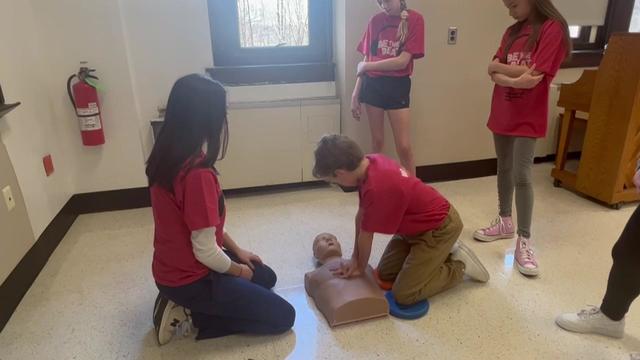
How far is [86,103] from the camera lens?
2.32 meters

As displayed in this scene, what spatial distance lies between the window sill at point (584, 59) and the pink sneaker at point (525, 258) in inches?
77.9

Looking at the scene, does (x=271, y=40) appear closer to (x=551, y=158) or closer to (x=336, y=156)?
(x=336, y=156)

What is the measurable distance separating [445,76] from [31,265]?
2.59m

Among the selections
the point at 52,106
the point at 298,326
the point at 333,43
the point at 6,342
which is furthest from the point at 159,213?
the point at 333,43

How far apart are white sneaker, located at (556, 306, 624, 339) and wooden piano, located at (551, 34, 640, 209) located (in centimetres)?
126

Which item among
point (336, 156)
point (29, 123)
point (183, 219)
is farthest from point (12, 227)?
point (336, 156)

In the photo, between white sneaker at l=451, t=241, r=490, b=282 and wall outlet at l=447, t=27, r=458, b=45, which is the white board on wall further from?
white sneaker at l=451, t=241, r=490, b=282

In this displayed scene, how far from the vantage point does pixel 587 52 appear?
10.9ft

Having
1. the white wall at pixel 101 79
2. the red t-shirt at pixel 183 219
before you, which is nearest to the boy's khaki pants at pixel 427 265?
the red t-shirt at pixel 183 219

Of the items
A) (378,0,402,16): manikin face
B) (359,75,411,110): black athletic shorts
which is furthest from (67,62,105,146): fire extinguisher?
(378,0,402,16): manikin face

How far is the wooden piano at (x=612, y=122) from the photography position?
7.70 ft

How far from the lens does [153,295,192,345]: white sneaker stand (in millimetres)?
1501

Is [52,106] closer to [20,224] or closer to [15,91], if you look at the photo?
[15,91]

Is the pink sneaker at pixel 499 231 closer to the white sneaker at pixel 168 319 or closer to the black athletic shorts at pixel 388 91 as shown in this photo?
the black athletic shorts at pixel 388 91
